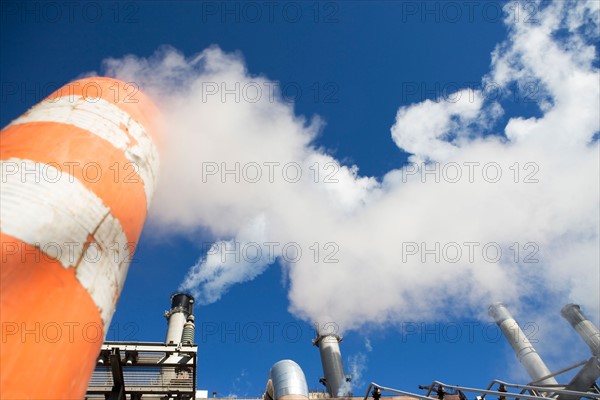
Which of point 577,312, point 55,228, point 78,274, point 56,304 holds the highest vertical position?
point 577,312

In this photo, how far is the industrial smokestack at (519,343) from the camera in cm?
2659

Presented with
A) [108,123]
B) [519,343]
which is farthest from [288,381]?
[519,343]

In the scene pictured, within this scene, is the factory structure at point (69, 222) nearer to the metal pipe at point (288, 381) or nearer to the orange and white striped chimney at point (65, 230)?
the orange and white striped chimney at point (65, 230)

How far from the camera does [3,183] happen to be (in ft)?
10.3

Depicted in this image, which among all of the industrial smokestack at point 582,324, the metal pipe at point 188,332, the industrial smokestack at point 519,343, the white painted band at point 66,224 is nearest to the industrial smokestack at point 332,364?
the metal pipe at point 188,332

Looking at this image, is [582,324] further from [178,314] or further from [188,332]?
[178,314]

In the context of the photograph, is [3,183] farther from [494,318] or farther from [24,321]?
[494,318]

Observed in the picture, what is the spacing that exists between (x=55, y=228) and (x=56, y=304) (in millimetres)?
596

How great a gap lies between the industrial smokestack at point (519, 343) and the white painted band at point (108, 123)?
95.3 feet

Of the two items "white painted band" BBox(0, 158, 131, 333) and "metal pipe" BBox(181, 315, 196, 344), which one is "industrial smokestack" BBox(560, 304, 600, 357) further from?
"white painted band" BBox(0, 158, 131, 333)

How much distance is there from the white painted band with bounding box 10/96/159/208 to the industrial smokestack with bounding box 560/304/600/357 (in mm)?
32352

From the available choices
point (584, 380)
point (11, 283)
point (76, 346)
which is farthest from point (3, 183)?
point (584, 380)

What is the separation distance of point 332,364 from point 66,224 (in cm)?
2726

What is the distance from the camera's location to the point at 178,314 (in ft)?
88.1
